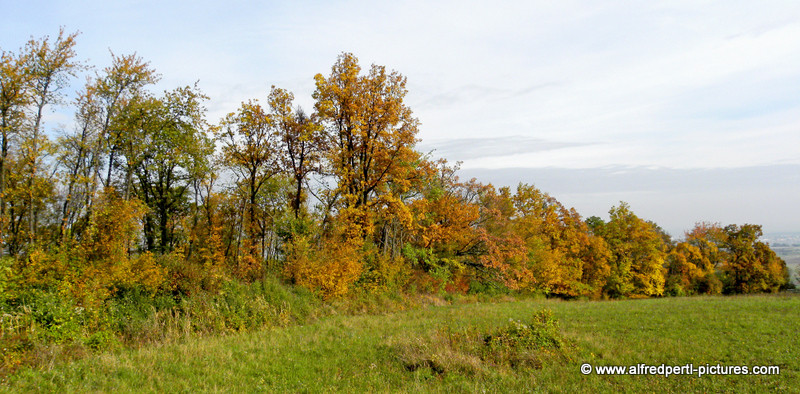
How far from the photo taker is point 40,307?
30.7 feet

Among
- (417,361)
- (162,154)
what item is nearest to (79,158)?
(162,154)

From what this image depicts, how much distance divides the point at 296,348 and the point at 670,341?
10.6m

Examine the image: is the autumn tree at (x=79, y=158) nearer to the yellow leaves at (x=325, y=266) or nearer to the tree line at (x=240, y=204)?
the tree line at (x=240, y=204)

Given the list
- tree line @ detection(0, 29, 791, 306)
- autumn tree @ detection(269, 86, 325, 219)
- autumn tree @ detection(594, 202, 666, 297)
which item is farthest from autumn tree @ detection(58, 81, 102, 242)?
autumn tree @ detection(594, 202, 666, 297)

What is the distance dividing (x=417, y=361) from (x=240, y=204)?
23823 mm

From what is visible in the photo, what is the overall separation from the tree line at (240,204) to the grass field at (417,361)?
396 centimetres

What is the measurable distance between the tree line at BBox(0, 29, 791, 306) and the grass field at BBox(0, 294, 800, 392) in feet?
13.0

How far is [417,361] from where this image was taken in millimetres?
8938

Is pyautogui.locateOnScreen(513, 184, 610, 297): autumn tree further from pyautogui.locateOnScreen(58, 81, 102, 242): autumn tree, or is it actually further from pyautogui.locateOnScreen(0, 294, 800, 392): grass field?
pyautogui.locateOnScreen(58, 81, 102, 242): autumn tree

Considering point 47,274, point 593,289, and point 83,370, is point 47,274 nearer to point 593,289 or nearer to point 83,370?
point 83,370

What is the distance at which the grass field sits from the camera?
7.46 m

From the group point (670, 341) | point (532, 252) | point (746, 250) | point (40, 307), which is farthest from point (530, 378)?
point (746, 250)

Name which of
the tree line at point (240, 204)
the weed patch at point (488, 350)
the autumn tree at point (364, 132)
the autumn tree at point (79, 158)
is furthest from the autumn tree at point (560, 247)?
the autumn tree at point (79, 158)

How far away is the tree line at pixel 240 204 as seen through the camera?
13.3 metres
